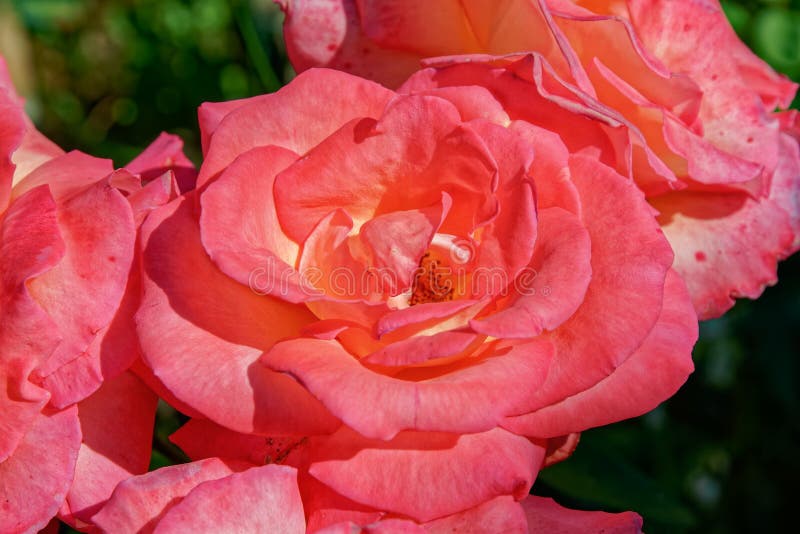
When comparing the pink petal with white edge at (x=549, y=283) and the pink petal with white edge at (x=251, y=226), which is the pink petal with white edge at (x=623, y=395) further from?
the pink petal with white edge at (x=251, y=226)

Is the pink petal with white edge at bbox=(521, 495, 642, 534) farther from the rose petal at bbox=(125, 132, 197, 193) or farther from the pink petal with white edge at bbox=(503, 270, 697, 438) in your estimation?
the rose petal at bbox=(125, 132, 197, 193)

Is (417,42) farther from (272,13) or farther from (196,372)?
(272,13)

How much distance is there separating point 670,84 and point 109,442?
1.66 feet

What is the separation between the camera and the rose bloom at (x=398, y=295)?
580 mm

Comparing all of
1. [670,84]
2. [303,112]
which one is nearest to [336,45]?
Result: [303,112]

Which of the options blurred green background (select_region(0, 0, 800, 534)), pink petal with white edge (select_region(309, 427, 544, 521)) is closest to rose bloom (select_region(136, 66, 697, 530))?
pink petal with white edge (select_region(309, 427, 544, 521))

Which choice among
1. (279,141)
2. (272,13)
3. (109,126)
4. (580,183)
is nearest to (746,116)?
(580,183)

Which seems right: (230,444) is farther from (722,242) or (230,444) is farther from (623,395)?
(722,242)

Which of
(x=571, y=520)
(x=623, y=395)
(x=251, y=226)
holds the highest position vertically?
(x=251, y=226)

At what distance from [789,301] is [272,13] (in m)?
0.93

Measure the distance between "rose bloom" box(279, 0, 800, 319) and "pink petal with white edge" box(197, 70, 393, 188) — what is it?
0.07 metres

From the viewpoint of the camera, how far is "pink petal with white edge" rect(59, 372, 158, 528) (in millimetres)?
653

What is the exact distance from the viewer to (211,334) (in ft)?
2.02

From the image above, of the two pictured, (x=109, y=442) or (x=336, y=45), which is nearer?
(x=109, y=442)
